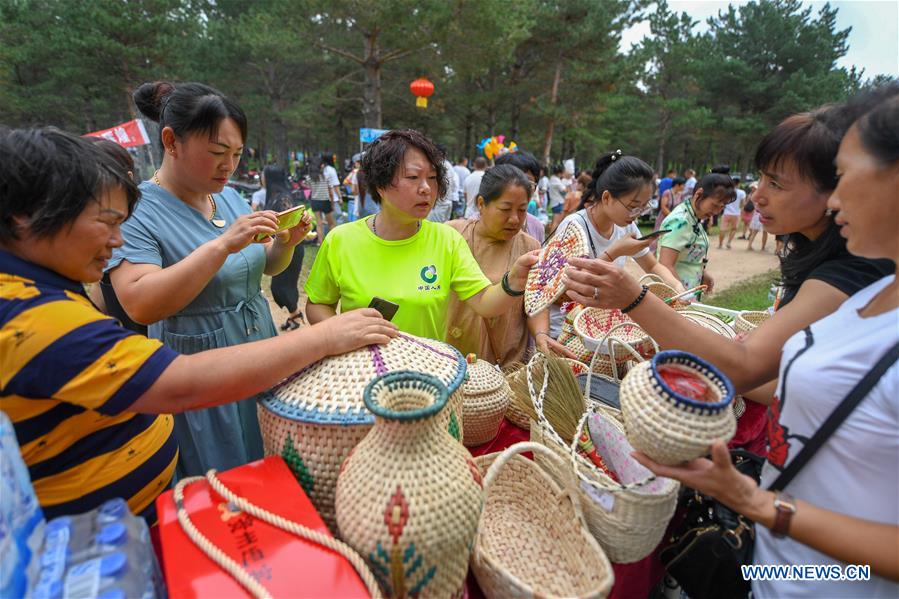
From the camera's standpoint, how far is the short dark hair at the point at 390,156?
1.92 meters

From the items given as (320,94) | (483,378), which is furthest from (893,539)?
(320,94)

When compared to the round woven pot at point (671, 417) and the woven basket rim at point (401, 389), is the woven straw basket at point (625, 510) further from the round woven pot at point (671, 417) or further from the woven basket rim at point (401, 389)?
the woven basket rim at point (401, 389)

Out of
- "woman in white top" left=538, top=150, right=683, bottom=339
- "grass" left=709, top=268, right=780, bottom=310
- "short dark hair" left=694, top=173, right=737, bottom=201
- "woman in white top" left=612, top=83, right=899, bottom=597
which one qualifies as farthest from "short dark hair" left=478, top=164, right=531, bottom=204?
"grass" left=709, top=268, right=780, bottom=310

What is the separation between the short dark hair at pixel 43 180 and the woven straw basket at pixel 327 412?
1.94ft

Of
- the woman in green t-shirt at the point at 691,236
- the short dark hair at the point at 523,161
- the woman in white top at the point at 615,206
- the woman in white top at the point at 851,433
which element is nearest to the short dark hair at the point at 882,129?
the woman in white top at the point at 851,433

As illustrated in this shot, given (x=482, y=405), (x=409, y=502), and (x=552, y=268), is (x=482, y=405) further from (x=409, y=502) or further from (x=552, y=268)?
(x=409, y=502)

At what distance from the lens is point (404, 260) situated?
1.96m

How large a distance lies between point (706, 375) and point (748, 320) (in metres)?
1.76

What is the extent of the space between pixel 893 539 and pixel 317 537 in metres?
1.12

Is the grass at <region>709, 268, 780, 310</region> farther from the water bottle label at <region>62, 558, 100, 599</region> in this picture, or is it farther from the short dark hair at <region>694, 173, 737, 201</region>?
the water bottle label at <region>62, 558, 100, 599</region>

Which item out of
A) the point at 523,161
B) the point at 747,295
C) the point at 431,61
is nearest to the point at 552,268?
the point at 523,161

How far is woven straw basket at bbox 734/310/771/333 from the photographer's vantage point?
224 cm

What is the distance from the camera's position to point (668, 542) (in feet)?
4.63

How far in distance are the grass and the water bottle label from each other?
7.51 meters
